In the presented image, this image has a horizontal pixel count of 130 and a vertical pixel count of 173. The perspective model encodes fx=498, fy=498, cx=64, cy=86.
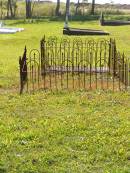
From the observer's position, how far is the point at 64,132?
814 centimetres

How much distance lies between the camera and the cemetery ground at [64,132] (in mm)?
6746

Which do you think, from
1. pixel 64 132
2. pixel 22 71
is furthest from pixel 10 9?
pixel 64 132

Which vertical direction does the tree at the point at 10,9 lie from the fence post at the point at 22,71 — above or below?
below

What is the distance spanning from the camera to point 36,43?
26.2m

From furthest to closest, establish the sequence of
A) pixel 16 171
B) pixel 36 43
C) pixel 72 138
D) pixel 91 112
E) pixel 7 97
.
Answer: pixel 36 43
pixel 7 97
pixel 91 112
pixel 72 138
pixel 16 171

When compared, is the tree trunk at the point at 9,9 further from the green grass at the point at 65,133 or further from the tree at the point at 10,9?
the green grass at the point at 65,133

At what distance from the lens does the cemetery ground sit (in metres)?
6.75

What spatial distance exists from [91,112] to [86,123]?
0.93m

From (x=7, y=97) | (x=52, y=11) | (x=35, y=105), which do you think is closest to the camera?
(x=35, y=105)

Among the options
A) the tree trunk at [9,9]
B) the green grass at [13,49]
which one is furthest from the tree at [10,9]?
the green grass at [13,49]

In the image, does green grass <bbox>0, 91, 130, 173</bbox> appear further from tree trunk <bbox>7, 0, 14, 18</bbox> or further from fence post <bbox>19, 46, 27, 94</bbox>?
tree trunk <bbox>7, 0, 14, 18</bbox>

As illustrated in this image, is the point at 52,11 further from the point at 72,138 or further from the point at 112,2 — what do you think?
the point at 72,138

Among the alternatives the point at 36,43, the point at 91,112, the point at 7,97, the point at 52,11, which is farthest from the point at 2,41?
the point at 52,11

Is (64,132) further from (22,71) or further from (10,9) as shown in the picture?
(10,9)
